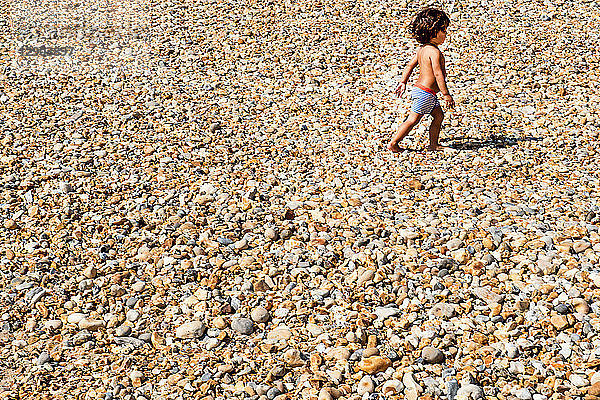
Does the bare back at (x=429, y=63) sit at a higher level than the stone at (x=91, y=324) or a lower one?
higher

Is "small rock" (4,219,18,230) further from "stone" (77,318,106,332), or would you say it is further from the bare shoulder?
the bare shoulder

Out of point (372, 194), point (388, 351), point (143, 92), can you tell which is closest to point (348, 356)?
point (388, 351)

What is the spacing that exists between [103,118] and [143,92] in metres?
0.81

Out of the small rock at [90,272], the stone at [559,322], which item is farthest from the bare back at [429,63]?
the small rock at [90,272]

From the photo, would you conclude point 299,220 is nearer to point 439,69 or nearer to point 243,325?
point 243,325

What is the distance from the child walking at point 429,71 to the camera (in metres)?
5.82

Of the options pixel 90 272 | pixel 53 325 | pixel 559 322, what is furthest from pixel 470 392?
pixel 90 272

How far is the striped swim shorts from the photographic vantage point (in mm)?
6023

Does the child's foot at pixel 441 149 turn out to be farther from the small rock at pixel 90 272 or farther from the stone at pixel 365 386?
the small rock at pixel 90 272

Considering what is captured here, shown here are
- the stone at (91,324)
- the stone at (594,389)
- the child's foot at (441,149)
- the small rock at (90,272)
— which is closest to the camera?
the stone at (594,389)

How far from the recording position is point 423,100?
6.03 metres

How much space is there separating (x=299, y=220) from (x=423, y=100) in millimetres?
1813

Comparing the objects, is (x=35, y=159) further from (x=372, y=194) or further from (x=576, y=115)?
(x=576, y=115)

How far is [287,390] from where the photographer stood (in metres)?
3.63
